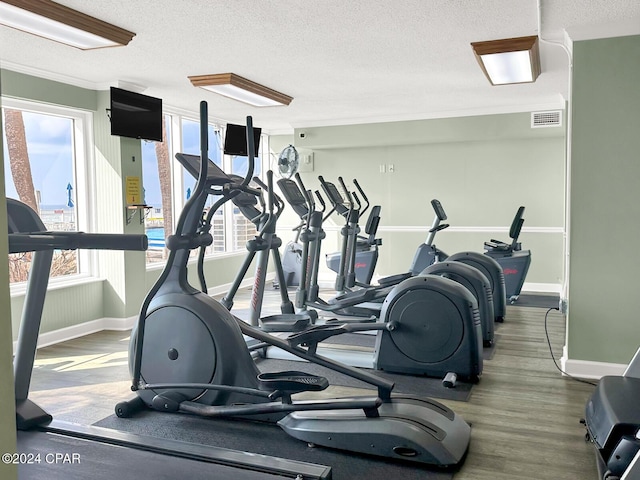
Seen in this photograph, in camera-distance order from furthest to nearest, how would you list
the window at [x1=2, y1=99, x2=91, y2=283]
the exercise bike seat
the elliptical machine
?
the window at [x1=2, y1=99, x2=91, y2=283]
the exercise bike seat
the elliptical machine

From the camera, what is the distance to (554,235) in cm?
770

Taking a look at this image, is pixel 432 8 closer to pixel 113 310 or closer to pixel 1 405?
pixel 1 405

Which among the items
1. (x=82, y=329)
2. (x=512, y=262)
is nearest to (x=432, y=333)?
(x=512, y=262)

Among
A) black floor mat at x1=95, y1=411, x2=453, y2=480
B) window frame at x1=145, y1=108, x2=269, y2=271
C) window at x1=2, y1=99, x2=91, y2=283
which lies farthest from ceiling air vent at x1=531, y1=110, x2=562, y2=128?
black floor mat at x1=95, y1=411, x2=453, y2=480

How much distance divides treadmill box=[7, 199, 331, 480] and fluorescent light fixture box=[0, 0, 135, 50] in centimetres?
174

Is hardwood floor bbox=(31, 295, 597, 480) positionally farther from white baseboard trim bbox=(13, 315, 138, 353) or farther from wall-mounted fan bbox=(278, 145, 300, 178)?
wall-mounted fan bbox=(278, 145, 300, 178)

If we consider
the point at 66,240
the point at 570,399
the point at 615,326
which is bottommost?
the point at 570,399

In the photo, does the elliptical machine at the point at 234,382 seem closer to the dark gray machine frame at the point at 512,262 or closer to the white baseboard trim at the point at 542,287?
the dark gray machine frame at the point at 512,262

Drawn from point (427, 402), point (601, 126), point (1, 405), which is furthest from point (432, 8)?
point (1, 405)

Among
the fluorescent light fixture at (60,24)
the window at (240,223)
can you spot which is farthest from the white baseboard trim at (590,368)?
the window at (240,223)

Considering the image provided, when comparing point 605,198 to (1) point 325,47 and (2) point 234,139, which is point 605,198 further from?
(2) point 234,139

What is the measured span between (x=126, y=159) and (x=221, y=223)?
9.02ft

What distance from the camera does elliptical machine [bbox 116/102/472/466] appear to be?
2.72 m

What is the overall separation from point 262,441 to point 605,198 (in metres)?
2.85
